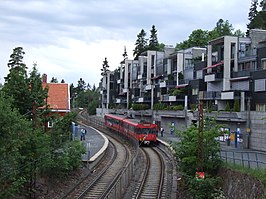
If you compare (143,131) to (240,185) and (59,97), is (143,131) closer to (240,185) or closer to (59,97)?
(59,97)

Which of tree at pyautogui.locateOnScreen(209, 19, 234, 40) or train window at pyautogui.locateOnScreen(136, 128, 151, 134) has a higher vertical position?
tree at pyautogui.locateOnScreen(209, 19, 234, 40)

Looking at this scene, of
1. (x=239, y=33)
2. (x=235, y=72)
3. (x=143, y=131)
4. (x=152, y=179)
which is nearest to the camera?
(x=152, y=179)

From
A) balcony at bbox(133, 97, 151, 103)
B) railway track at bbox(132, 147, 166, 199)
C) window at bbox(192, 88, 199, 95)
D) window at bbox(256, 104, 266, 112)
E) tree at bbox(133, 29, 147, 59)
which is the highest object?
tree at bbox(133, 29, 147, 59)

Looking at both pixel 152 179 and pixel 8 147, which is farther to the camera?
pixel 152 179

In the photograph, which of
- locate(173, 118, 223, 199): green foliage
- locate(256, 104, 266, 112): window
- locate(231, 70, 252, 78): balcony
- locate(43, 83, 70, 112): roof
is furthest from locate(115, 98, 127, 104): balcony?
locate(173, 118, 223, 199): green foliage

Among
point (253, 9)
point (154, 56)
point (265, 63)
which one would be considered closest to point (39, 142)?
point (265, 63)

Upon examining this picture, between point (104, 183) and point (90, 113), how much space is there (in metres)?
95.7

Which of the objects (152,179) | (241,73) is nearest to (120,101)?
(241,73)

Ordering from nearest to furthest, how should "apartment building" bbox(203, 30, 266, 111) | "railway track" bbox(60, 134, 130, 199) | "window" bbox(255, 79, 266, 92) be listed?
1. "railway track" bbox(60, 134, 130, 199)
2. "window" bbox(255, 79, 266, 92)
3. "apartment building" bbox(203, 30, 266, 111)

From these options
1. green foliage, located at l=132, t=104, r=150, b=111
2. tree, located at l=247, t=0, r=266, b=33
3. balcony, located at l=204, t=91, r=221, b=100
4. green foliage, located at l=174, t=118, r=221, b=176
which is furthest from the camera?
tree, located at l=247, t=0, r=266, b=33

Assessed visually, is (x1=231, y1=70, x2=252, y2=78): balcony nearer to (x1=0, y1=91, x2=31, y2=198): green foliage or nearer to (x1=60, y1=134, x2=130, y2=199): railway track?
(x1=60, y1=134, x2=130, y2=199): railway track

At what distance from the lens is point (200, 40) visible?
94438 millimetres

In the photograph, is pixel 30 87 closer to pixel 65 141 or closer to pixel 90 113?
pixel 65 141

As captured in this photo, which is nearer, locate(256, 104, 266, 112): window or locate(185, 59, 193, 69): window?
locate(256, 104, 266, 112): window
